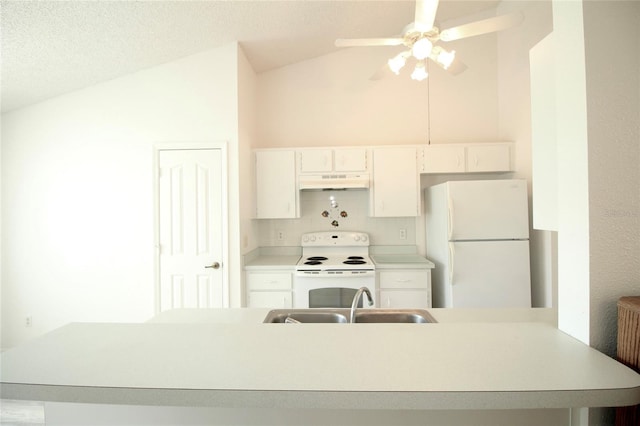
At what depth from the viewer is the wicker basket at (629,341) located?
2.20 ft

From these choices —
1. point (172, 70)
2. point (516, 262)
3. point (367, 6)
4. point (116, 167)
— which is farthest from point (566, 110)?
point (116, 167)

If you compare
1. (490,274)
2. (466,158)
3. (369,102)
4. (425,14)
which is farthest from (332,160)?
(490,274)

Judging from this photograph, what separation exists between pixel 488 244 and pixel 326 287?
62.3 inches

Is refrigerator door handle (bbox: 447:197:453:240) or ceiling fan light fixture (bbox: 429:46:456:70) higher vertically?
ceiling fan light fixture (bbox: 429:46:456:70)

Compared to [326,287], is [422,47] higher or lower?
higher

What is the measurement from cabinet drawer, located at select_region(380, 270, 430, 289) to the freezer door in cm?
28

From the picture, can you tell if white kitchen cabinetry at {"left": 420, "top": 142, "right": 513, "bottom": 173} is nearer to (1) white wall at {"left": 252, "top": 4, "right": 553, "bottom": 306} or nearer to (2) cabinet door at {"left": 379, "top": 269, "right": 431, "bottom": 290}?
(1) white wall at {"left": 252, "top": 4, "right": 553, "bottom": 306}

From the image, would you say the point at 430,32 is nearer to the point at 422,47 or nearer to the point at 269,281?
the point at 422,47

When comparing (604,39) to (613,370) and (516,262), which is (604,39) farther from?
(516,262)

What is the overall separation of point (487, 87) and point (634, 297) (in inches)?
133

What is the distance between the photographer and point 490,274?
257 centimetres

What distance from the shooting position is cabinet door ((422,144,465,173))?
3.08 meters

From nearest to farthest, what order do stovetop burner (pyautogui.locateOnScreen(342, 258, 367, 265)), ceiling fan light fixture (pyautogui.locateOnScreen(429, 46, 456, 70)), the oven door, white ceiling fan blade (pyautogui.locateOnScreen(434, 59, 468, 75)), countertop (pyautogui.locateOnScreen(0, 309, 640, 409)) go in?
countertop (pyautogui.locateOnScreen(0, 309, 640, 409)), ceiling fan light fixture (pyautogui.locateOnScreen(429, 46, 456, 70)), white ceiling fan blade (pyautogui.locateOnScreen(434, 59, 468, 75)), the oven door, stovetop burner (pyautogui.locateOnScreen(342, 258, 367, 265))

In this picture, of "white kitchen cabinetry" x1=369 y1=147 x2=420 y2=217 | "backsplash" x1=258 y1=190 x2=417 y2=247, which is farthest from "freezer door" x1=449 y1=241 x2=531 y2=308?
"backsplash" x1=258 y1=190 x2=417 y2=247
